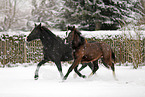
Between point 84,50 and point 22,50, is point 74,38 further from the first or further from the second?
point 22,50

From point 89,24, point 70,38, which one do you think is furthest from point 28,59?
point 89,24

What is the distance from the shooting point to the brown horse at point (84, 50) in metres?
6.34

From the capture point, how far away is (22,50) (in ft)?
41.9

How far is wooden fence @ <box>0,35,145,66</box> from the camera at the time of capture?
40.9 feet

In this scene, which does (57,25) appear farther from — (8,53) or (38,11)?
(8,53)

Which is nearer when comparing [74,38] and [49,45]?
[74,38]

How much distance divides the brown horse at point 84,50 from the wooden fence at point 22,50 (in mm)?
5663

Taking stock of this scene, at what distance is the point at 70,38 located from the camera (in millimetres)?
6113

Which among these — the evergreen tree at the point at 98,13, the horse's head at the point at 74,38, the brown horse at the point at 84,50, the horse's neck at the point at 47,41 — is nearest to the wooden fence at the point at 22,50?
the brown horse at the point at 84,50

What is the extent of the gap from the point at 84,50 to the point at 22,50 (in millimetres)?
7203

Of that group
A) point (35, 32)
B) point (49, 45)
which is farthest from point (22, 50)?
point (49, 45)

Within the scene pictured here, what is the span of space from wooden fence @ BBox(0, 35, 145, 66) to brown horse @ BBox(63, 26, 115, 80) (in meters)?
5.66

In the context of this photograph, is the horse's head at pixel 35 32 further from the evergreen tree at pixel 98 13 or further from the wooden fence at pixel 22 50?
the evergreen tree at pixel 98 13

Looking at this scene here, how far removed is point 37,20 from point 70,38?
20814 mm
